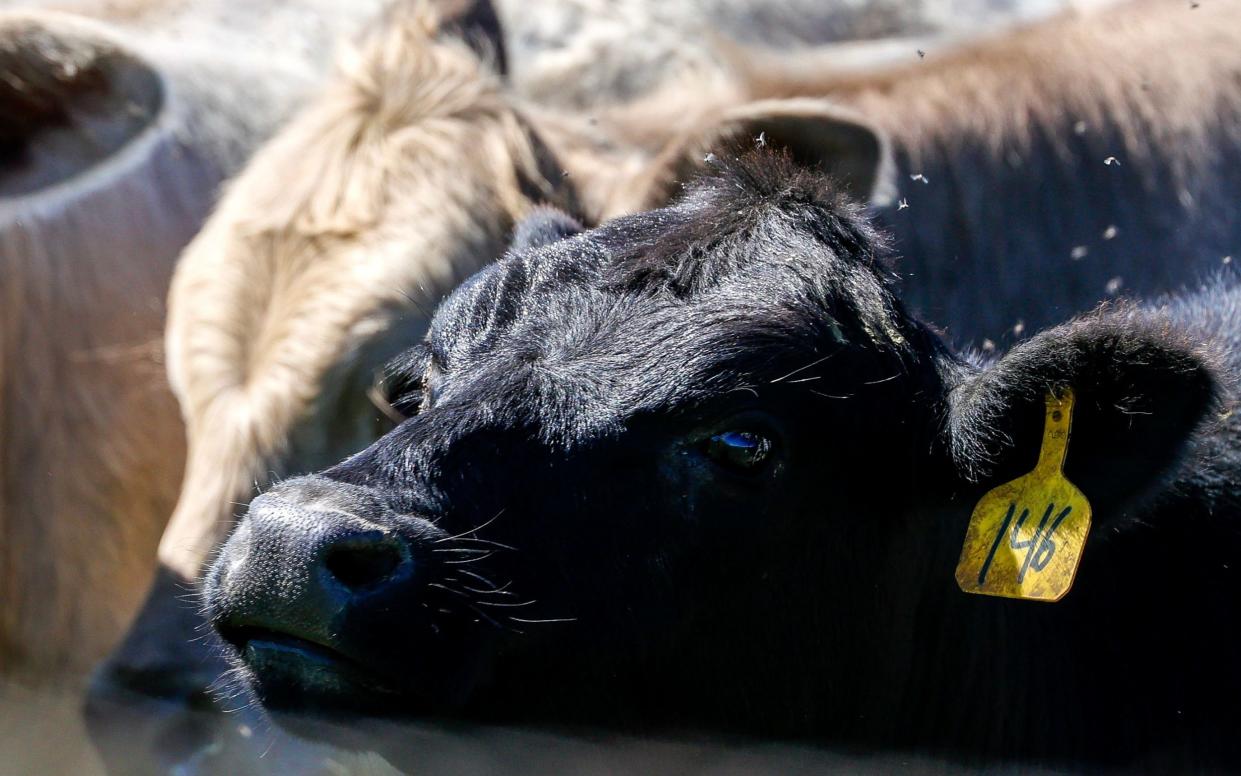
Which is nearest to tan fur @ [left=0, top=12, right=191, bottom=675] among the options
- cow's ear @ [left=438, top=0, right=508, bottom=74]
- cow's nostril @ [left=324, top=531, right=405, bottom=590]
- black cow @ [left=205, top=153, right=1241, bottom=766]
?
cow's ear @ [left=438, top=0, right=508, bottom=74]

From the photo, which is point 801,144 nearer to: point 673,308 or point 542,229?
point 542,229

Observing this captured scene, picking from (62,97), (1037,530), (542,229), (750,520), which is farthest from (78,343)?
(1037,530)

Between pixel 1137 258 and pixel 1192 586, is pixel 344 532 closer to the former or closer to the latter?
pixel 1192 586

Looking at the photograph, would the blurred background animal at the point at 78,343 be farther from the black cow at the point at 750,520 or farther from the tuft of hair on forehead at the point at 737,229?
the tuft of hair on forehead at the point at 737,229

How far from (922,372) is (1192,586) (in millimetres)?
516

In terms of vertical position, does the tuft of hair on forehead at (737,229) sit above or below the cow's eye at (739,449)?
above

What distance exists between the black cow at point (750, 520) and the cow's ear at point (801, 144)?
51 centimetres

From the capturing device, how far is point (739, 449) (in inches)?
74.1

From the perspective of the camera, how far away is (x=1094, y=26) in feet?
11.6

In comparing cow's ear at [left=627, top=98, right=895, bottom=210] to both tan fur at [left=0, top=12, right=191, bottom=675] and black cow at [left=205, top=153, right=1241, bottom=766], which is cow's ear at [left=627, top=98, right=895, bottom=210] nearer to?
black cow at [left=205, top=153, right=1241, bottom=766]

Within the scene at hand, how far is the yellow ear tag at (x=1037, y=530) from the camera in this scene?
1.84 meters

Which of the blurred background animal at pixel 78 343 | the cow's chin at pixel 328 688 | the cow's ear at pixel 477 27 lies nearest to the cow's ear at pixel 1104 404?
the cow's chin at pixel 328 688

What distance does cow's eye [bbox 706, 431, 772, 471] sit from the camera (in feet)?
6.13

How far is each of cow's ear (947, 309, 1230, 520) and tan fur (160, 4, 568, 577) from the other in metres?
1.14
